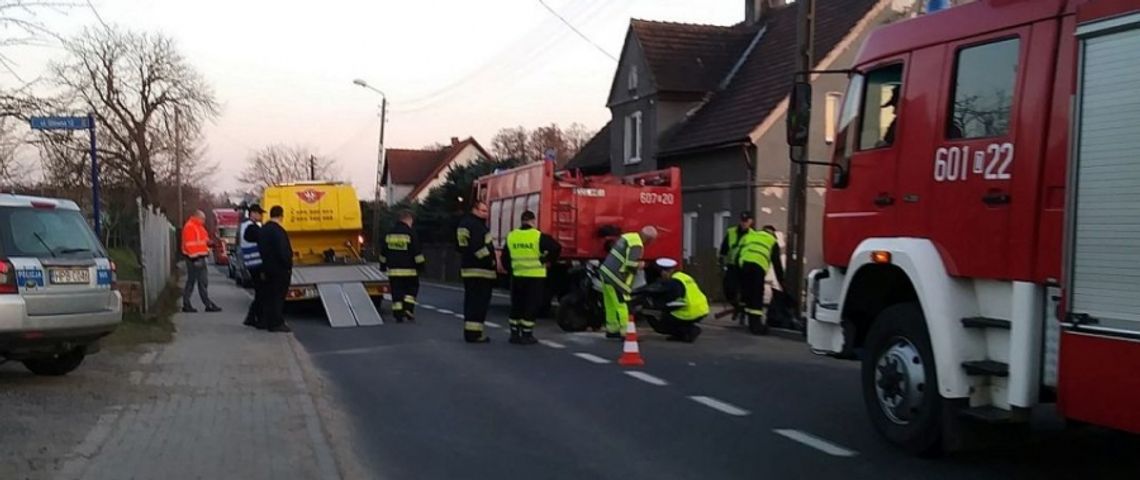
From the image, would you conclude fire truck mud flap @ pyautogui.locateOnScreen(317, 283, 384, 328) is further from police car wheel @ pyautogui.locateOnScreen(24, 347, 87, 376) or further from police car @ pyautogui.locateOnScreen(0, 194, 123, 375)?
police car @ pyautogui.locateOnScreen(0, 194, 123, 375)

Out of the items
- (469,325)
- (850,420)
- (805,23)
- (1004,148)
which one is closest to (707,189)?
(805,23)

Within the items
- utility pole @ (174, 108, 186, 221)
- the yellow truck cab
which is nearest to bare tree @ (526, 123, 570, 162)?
utility pole @ (174, 108, 186, 221)

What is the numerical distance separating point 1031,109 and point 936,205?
0.90 metres

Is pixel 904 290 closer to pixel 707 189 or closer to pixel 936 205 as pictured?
pixel 936 205

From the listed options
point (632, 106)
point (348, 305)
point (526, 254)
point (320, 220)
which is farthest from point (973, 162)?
point (632, 106)

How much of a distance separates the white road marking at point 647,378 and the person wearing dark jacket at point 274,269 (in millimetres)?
6102

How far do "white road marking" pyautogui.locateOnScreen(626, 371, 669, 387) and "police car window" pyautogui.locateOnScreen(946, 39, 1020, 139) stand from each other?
176 inches

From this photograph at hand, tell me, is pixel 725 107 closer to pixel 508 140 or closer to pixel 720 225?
pixel 720 225

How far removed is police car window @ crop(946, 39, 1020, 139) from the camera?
6227 millimetres

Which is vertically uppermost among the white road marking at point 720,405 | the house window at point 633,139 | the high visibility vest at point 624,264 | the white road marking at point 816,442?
the house window at point 633,139

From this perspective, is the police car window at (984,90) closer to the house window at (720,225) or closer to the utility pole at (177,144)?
the house window at (720,225)

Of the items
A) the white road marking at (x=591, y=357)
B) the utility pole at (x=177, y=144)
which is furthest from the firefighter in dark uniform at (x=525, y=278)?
the utility pole at (x=177, y=144)

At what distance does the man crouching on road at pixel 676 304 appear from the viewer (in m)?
14.0

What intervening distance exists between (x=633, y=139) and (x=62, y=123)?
21.7 m
